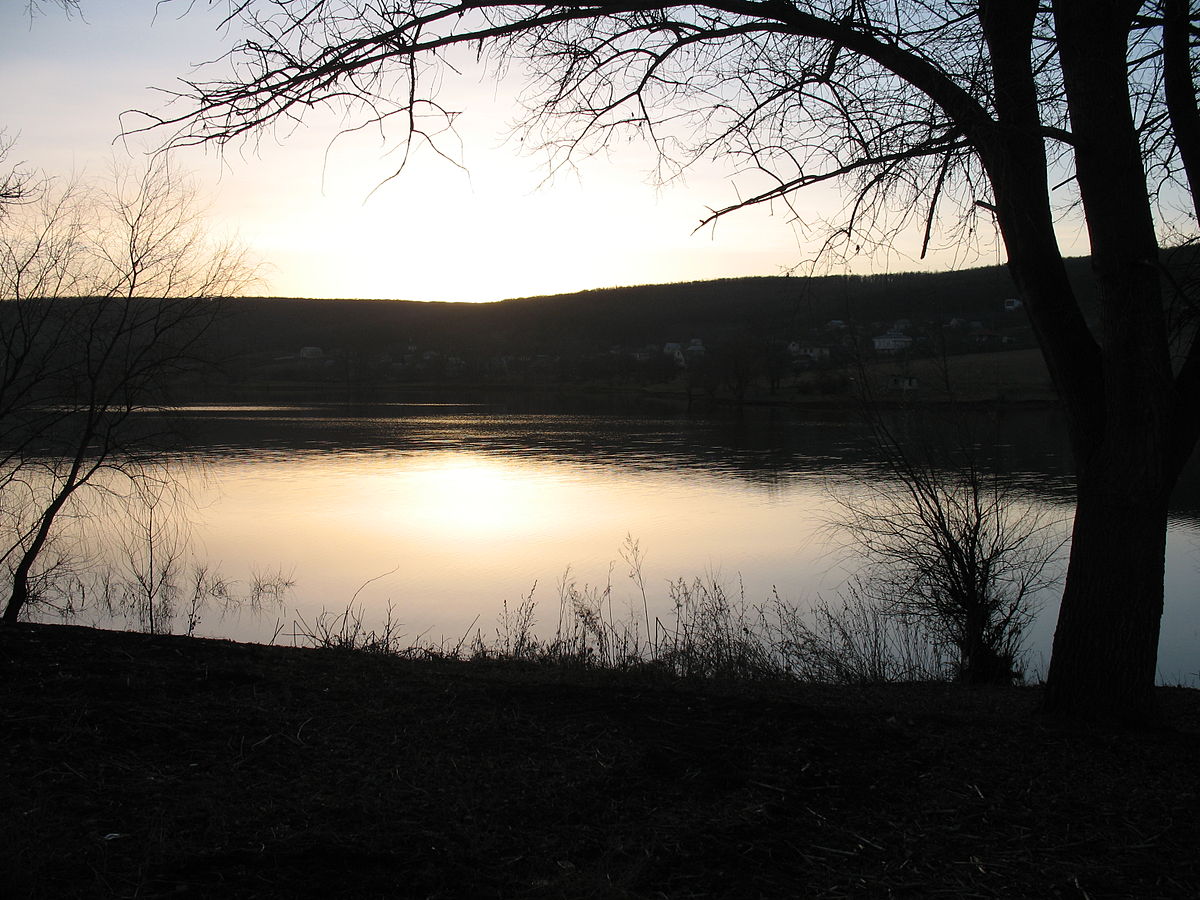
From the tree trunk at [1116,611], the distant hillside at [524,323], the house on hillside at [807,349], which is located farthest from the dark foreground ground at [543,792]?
the distant hillside at [524,323]

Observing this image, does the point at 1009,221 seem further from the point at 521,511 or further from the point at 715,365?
the point at 715,365

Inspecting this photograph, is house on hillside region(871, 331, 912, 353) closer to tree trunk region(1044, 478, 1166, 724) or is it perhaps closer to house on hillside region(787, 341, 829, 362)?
house on hillside region(787, 341, 829, 362)

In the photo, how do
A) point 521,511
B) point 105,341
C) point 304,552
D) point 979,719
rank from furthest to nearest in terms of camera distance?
point 521,511 → point 304,552 → point 105,341 → point 979,719

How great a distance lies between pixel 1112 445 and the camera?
16.7 feet

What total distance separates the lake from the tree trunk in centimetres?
695

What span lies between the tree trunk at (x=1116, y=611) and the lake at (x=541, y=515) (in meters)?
6.95

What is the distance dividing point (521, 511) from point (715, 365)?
54.6 metres

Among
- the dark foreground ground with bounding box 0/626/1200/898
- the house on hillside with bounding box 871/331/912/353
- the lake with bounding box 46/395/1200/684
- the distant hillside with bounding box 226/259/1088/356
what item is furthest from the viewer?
the distant hillside with bounding box 226/259/1088/356

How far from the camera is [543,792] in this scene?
12.7ft

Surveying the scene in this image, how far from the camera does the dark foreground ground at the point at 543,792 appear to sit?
10.3 ft

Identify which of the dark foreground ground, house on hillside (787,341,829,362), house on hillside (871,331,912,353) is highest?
house on hillside (871,331,912,353)

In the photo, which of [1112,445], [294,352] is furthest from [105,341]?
[294,352]

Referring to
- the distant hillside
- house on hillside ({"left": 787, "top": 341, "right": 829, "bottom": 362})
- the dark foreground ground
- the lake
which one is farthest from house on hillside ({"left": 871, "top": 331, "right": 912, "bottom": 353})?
the distant hillside

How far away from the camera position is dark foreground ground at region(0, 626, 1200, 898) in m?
3.15
